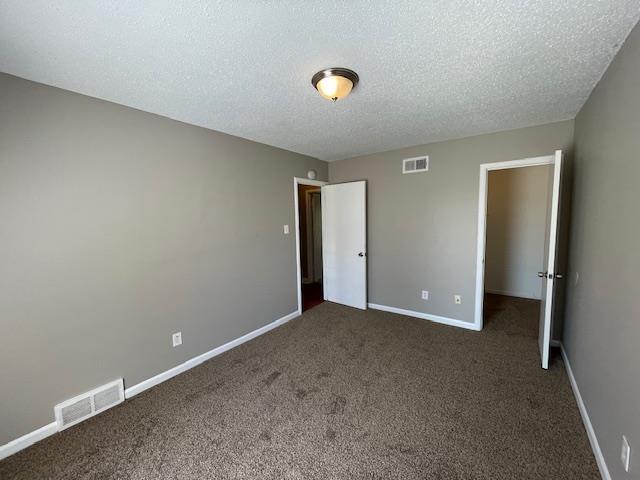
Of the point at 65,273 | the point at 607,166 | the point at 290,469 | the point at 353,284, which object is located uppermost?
the point at 607,166

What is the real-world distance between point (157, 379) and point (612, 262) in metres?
3.38

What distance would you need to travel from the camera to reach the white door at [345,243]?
151 inches

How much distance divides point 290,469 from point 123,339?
1.63 meters

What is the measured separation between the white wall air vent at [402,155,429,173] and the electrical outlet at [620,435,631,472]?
283cm

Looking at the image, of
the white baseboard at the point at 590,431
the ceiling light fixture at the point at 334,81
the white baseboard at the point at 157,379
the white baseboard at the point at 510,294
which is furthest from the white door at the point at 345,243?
the white baseboard at the point at 510,294

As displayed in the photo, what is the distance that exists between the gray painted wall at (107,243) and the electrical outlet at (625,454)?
2.92m

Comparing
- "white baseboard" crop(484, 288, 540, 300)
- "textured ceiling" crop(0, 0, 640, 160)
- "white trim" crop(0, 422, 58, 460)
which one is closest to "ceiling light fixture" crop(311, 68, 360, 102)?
"textured ceiling" crop(0, 0, 640, 160)

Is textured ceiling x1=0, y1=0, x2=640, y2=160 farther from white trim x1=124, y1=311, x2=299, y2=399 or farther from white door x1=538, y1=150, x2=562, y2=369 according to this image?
white trim x1=124, y1=311, x2=299, y2=399

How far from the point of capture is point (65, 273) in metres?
1.80

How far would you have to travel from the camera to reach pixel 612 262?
1.44 meters

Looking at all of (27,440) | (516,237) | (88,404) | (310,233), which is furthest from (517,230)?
(27,440)

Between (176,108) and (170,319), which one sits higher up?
(176,108)

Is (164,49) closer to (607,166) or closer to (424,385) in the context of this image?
(607,166)

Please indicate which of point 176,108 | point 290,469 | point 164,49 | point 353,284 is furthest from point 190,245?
point 353,284
